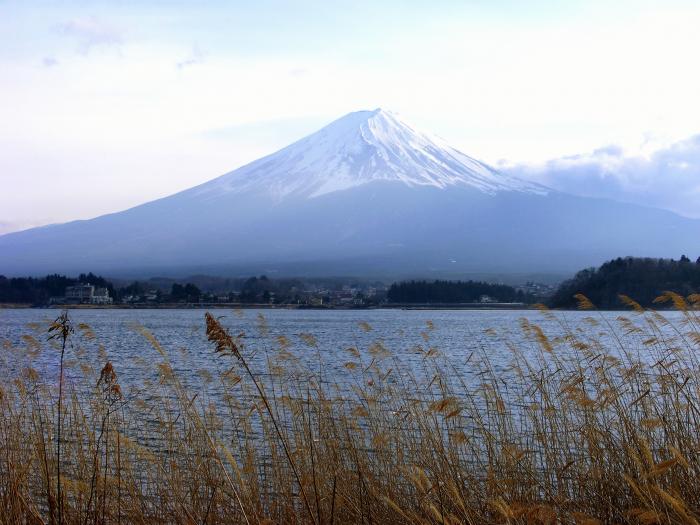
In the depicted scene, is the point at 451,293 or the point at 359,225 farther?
the point at 359,225

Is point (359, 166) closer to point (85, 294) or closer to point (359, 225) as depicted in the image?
point (359, 225)

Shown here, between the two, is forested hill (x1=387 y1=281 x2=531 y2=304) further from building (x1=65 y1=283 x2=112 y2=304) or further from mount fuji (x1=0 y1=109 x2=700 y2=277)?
mount fuji (x1=0 y1=109 x2=700 y2=277)

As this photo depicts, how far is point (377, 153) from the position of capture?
15875cm

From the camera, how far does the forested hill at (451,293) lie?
7494cm

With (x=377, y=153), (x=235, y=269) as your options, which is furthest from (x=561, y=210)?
(x=235, y=269)

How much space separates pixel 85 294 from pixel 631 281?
127ft

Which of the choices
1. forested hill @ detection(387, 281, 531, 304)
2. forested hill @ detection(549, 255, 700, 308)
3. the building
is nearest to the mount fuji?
forested hill @ detection(387, 281, 531, 304)

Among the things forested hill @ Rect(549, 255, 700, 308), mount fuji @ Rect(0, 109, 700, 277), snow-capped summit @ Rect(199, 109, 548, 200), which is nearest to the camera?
forested hill @ Rect(549, 255, 700, 308)

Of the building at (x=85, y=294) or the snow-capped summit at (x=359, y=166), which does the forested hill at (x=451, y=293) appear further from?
the snow-capped summit at (x=359, y=166)

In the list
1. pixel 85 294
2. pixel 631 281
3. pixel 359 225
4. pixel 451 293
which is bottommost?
pixel 451 293

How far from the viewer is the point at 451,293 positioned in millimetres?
75688

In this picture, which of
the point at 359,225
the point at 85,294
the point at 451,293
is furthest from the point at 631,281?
the point at 359,225

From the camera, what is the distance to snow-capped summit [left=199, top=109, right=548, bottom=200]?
150375mm

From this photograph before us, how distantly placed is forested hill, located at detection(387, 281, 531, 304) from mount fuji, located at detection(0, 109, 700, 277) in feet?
100.0
